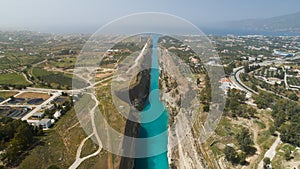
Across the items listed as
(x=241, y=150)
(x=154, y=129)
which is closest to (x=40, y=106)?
(x=154, y=129)

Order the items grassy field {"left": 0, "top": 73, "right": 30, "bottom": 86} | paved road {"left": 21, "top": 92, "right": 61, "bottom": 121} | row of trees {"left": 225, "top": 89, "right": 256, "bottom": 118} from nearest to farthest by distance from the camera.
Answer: row of trees {"left": 225, "top": 89, "right": 256, "bottom": 118} < paved road {"left": 21, "top": 92, "right": 61, "bottom": 121} < grassy field {"left": 0, "top": 73, "right": 30, "bottom": 86}

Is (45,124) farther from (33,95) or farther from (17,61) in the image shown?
(17,61)

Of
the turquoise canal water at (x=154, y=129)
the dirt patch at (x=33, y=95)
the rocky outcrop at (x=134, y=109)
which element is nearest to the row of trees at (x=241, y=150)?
the turquoise canal water at (x=154, y=129)

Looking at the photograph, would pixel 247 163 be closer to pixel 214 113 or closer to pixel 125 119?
pixel 214 113

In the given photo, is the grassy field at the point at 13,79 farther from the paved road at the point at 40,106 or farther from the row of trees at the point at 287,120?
the row of trees at the point at 287,120

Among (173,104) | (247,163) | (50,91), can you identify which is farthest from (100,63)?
(247,163)

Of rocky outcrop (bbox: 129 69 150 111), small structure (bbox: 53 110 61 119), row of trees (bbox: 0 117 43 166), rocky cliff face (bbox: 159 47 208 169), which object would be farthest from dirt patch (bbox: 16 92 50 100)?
rocky cliff face (bbox: 159 47 208 169)

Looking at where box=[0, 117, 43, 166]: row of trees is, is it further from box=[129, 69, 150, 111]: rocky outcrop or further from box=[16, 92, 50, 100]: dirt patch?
box=[129, 69, 150, 111]: rocky outcrop
